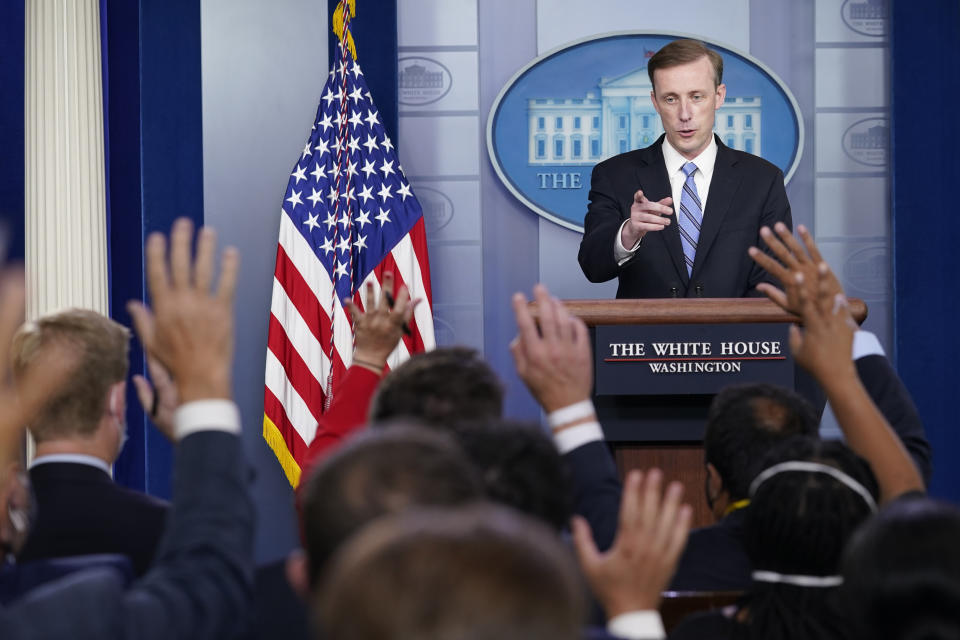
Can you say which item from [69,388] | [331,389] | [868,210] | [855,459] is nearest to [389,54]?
[331,389]

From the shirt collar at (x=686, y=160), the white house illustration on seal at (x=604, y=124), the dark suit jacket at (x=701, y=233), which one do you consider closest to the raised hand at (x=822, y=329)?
the dark suit jacket at (x=701, y=233)

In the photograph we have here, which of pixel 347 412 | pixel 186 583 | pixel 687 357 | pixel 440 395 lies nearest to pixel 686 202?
pixel 687 357

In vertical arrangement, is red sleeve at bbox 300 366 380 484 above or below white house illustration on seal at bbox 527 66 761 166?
below

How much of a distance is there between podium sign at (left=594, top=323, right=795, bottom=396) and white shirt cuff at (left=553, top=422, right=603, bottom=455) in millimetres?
1252

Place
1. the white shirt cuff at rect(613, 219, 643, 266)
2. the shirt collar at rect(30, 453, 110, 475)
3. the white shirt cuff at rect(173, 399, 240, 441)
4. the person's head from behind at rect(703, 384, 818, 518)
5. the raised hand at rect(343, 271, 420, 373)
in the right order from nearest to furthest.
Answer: the white shirt cuff at rect(173, 399, 240, 441), the shirt collar at rect(30, 453, 110, 475), the person's head from behind at rect(703, 384, 818, 518), the raised hand at rect(343, 271, 420, 373), the white shirt cuff at rect(613, 219, 643, 266)

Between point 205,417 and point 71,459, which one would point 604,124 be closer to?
point 71,459

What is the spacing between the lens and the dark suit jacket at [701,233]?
3705 millimetres

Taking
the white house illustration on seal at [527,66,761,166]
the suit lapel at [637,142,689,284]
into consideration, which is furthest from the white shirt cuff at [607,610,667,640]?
the white house illustration on seal at [527,66,761,166]

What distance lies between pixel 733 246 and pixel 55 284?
2629mm

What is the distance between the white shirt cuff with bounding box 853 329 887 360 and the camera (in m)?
2.19

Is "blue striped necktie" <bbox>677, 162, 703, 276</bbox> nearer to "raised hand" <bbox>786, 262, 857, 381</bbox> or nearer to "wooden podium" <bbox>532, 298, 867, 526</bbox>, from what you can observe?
"wooden podium" <bbox>532, 298, 867, 526</bbox>

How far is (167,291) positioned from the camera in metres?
1.32

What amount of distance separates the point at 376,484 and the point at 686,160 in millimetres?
3221

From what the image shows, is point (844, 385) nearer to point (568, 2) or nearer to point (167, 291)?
point (167, 291)
